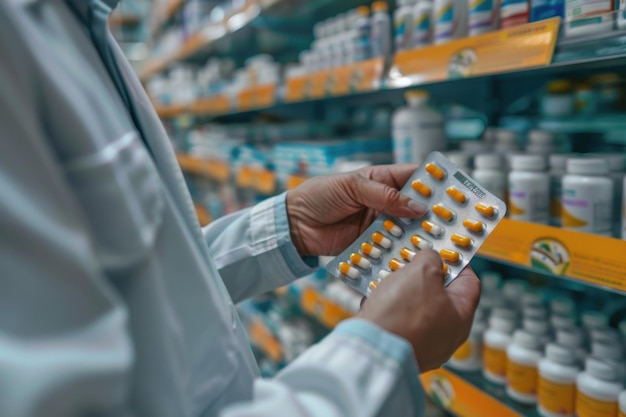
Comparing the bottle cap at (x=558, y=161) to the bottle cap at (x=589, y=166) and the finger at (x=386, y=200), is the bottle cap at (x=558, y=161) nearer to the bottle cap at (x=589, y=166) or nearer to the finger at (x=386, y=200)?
the bottle cap at (x=589, y=166)

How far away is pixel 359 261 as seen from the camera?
746 mm

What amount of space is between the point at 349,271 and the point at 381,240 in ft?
0.23

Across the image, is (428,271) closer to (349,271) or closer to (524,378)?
(349,271)

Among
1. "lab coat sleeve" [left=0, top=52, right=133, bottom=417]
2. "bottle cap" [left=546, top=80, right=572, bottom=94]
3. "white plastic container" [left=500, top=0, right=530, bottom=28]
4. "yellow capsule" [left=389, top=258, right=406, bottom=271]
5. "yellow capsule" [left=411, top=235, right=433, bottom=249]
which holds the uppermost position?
"white plastic container" [left=500, top=0, right=530, bottom=28]

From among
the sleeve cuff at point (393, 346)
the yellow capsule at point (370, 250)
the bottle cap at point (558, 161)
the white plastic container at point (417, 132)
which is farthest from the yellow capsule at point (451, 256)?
the white plastic container at point (417, 132)

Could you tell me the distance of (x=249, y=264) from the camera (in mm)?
868

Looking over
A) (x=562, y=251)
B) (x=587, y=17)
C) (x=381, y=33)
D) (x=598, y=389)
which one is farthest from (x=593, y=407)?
(x=381, y=33)

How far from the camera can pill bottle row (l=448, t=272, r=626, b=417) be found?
2.64 ft

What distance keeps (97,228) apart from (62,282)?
0.06 meters

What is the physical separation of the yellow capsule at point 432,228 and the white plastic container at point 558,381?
13.7 inches

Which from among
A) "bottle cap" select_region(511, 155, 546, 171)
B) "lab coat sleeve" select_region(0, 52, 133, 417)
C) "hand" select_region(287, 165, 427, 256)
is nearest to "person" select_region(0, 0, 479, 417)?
"lab coat sleeve" select_region(0, 52, 133, 417)

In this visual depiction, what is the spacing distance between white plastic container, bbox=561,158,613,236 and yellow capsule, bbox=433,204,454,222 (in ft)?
0.67

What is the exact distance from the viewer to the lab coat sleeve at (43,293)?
31 cm

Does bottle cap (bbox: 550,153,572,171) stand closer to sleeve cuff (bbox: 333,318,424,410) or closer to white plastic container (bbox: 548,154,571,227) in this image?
white plastic container (bbox: 548,154,571,227)
